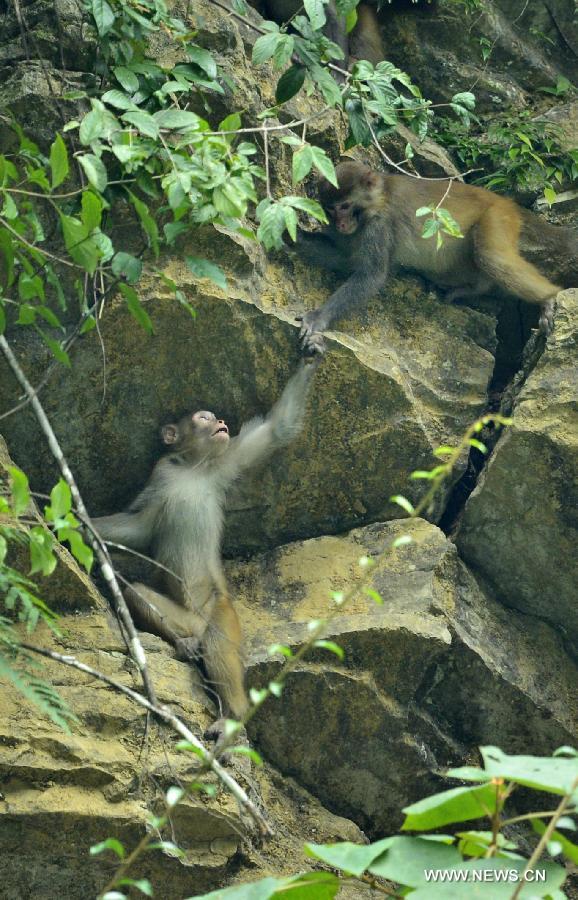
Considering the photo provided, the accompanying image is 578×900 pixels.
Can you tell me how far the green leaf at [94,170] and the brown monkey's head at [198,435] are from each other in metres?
2.09

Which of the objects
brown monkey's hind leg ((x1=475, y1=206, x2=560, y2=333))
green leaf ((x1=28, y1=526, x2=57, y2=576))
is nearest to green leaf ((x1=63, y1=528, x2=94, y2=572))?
green leaf ((x1=28, y1=526, x2=57, y2=576))

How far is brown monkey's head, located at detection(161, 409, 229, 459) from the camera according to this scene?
729 cm

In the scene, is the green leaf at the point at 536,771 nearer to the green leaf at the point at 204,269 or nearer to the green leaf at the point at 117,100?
the green leaf at the point at 204,269

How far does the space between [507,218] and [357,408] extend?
2112 millimetres

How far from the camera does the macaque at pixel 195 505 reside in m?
7.18

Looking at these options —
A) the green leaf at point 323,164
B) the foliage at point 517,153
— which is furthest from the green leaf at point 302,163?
the foliage at point 517,153

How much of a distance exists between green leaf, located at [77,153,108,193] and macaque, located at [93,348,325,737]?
2.10 m

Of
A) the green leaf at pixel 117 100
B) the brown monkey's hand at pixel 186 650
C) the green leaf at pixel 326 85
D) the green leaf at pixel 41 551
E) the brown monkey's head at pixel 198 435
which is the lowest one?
the brown monkey's hand at pixel 186 650

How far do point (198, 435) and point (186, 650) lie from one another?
1429 millimetres

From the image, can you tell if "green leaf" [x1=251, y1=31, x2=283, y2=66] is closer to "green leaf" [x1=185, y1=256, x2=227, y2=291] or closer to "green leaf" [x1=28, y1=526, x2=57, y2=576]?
"green leaf" [x1=185, y1=256, x2=227, y2=291]

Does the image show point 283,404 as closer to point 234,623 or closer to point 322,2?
point 234,623

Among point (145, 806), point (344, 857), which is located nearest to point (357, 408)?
point (145, 806)

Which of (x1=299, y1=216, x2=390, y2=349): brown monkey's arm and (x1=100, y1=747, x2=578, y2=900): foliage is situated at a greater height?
(x1=100, y1=747, x2=578, y2=900): foliage

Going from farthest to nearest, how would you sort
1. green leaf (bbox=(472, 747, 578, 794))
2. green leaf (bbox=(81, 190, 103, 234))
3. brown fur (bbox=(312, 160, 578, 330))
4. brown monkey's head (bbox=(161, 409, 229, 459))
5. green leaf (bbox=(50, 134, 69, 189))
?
brown fur (bbox=(312, 160, 578, 330)) < brown monkey's head (bbox=(161, 409, 229, 459)) < green leaf (bbox=(81, 190, 103, 234)) < green leaf (bbox=(50, 134, 69, 189)) < green leaf (bbox=(472, 747, 578, 794))
